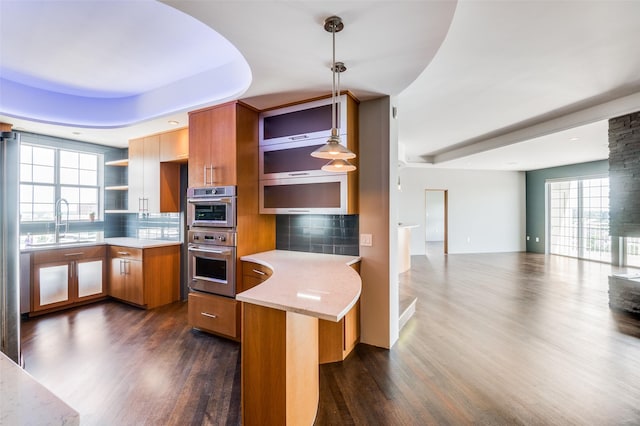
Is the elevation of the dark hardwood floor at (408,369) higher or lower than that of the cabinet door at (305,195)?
lower

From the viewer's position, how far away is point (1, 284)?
2004 millimetres

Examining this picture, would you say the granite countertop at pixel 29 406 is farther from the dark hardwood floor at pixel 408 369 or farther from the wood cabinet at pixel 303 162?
the wood cabinet at pixel 303 162

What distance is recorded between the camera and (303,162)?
2.94 m

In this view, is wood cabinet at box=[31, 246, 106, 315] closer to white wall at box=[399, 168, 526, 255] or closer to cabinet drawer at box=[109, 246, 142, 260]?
cabinet drawer at box=[109, 246, 142, 260]

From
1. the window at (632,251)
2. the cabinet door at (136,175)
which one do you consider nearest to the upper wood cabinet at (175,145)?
the cabinet door at (136,175)

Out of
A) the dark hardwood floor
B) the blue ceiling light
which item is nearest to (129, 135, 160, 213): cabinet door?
the blue ceiling light

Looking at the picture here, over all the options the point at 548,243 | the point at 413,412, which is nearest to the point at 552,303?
the point at 413,412

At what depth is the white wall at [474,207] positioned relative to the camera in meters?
8.48

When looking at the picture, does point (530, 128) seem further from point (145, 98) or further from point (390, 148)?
point (145, 98)

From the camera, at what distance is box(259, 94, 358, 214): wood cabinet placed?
2730 millimetres

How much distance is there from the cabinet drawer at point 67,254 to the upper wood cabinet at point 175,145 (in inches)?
67.7

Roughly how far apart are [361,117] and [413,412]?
261cm

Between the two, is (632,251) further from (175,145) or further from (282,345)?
(175,145)

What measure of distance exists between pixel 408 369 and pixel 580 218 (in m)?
8.57
